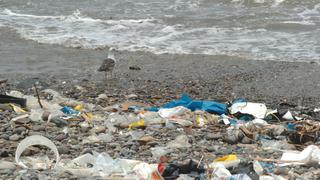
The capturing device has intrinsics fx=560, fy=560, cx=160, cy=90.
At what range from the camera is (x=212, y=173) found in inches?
207

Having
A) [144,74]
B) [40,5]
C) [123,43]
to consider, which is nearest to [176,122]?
[144,74]

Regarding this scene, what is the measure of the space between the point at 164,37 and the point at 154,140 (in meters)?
9.11

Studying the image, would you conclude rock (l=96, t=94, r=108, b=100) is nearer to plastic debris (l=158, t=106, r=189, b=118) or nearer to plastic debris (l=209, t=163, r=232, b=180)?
plastic debris (l=158, t=106, r=189, b=118)

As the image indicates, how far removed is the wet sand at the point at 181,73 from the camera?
10.5 meters

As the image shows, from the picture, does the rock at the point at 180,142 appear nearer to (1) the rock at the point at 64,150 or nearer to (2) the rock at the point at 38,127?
(1) the rock at the point at 64,150

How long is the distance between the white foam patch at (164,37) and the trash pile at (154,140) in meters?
4.78

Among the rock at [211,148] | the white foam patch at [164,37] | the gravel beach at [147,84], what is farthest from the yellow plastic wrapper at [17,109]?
the white foam patch at [164,37]

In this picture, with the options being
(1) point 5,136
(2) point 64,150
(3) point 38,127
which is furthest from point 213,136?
(1) point 5,136

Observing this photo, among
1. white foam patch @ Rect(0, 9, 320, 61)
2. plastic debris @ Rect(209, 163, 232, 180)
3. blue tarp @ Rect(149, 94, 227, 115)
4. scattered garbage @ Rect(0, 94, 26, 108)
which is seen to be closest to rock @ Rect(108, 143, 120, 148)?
plastic debris @ Rect(209, 163, 232, 180)

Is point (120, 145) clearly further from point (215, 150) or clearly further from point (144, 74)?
point (144, 74)

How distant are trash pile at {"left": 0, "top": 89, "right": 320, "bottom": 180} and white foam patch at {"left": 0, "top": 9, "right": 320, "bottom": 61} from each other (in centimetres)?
478

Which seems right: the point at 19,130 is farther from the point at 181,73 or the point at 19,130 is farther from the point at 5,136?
the point at 181,73

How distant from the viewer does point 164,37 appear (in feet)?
51.6

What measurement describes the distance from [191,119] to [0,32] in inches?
396
